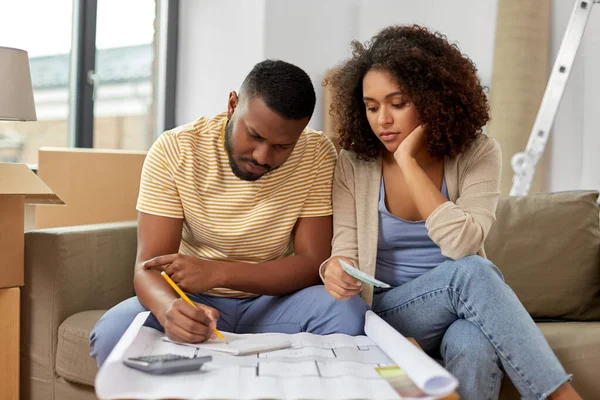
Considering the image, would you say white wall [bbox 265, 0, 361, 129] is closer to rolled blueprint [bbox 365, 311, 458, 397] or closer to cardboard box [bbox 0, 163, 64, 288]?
cardboard box [bbox 0, 163, 64, 288]

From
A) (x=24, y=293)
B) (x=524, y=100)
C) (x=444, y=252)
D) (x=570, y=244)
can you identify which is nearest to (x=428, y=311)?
(x=444, y=252)

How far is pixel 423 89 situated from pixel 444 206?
279 mm

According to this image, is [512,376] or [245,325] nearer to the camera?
[512,376]

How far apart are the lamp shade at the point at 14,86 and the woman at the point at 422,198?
3.24 feet

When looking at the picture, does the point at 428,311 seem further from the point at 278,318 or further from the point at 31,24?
the point at 31,24

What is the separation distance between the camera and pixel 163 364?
952 millimetres

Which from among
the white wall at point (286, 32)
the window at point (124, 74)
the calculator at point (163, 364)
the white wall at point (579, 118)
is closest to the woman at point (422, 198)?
the calculator at point (163, 364)

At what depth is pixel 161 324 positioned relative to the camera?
130cm

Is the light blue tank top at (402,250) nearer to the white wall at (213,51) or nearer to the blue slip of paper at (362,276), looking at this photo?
the blue slip of paper at (362,276)

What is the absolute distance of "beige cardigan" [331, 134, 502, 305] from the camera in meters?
1.45

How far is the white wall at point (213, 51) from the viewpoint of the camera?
3.54m

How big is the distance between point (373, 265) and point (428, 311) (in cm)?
19

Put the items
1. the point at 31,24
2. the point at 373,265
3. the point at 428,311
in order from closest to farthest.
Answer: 1. the point at 428,311
2. the point at 373,265
3. the point at 31,24

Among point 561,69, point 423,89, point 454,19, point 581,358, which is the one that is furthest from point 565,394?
point 454,19
